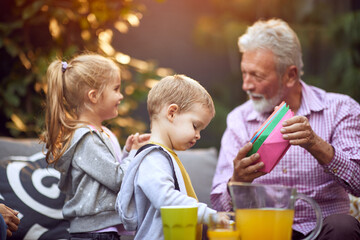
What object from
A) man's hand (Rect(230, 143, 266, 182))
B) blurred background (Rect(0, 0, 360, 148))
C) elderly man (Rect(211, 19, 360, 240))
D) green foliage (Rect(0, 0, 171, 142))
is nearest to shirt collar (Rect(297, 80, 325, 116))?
elderly man (Rect(211, 19, 360, 240))

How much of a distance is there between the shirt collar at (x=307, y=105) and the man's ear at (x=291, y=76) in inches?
2.0

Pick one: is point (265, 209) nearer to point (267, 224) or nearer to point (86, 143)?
point (267, 224)

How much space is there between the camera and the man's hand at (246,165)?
1360mm

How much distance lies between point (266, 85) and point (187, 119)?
2.53ft

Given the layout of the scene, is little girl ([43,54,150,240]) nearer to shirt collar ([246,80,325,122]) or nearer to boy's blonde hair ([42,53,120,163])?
boy's blonde hair ([42,53,120,163])

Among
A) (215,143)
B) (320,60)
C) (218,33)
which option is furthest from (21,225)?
(320,60)

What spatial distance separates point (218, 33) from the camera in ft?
13.2

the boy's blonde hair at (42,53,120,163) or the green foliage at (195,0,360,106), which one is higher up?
the boy's blonde hair at (42,53,120,163)

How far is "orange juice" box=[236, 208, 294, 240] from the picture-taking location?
3.13 feet

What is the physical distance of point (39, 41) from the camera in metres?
2.80

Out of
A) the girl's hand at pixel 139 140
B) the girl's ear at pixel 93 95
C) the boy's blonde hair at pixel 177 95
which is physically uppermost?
the boy's blonde hair at pixel 177 95

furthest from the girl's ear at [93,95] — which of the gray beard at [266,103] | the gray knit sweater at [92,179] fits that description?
the gray beard at [266,103]

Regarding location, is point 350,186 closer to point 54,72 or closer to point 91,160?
point 91,160

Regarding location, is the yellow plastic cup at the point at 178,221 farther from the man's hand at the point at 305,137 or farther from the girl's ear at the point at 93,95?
the girl's ear at the point at 93,95
